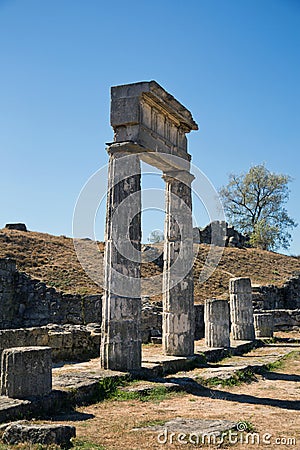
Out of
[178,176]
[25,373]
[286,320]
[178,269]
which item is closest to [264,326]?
[286,320]

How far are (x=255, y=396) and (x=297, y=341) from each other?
10314 millimetres

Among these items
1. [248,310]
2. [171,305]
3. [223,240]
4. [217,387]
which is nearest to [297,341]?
[248,310]

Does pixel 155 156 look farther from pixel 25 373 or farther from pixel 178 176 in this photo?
pixel 25 373

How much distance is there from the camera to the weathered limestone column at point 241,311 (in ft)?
57.8

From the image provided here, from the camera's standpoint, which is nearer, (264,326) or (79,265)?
(264,326)

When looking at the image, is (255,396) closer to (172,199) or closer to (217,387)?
(217,387)

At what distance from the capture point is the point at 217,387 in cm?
988

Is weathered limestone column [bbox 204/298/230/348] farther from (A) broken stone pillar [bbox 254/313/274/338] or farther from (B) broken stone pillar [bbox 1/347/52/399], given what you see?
(B) broken stone pillar [bbox 1/347/52/399]

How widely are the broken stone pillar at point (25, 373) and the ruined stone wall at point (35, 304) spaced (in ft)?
38.7

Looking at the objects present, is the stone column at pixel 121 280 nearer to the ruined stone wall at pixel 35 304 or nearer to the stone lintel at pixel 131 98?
the stone lintel at pixel 131 98

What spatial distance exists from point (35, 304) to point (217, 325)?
348 inches

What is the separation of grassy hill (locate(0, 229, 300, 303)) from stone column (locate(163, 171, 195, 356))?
1033 centimetres

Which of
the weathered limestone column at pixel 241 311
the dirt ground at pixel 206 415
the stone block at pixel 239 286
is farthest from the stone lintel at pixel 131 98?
the weathered limestone column at pixel 241 311

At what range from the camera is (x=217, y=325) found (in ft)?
49.1
